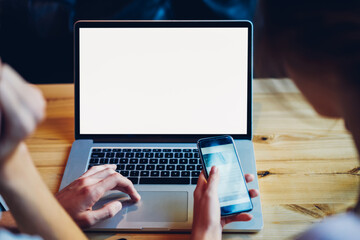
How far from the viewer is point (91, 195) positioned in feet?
2.56

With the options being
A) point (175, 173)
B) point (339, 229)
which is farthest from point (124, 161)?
point (339, 229)

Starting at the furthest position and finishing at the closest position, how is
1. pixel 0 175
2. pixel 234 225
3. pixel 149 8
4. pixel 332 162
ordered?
pixel 149 8 → pixel 332 162 → pixel 234 225 → pixel 0 175

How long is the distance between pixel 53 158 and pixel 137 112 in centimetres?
26

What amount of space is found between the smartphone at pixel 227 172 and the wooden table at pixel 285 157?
0.06 m

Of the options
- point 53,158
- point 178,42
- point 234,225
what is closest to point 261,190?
point 234,225

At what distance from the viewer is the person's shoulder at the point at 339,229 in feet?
1.62

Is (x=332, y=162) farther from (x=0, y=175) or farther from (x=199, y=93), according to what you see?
(x=0, y=175)

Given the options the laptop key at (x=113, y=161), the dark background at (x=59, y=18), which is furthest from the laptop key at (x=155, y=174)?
the dark background at (x=59, y=18)

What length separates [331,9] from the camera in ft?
1.61

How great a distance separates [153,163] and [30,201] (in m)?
0.45

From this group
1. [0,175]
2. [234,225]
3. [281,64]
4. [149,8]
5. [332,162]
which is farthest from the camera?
[149,8]

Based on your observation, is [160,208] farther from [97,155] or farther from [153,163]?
[97,155]

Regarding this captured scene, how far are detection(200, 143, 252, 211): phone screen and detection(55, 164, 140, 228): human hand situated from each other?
7.4 inches

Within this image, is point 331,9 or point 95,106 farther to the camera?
point 95,106
